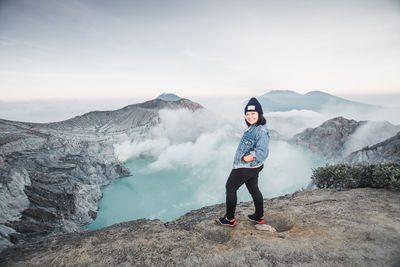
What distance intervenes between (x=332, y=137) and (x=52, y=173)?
231 ft

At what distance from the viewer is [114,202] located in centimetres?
2914

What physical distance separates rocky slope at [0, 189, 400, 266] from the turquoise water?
21.3 metres

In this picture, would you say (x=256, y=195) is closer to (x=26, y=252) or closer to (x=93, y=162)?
(x=26, y=252)

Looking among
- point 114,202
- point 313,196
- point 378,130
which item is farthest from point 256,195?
point 378,130

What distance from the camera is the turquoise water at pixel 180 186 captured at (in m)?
28.7

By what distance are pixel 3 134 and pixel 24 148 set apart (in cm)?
243

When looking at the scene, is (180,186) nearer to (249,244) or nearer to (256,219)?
(256,219)

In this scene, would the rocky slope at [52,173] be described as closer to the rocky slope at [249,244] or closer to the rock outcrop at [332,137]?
the rocky slope at [249,244]

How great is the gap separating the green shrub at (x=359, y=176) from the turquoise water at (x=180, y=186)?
968 inches

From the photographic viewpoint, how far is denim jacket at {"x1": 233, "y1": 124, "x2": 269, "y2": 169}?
12.5 ft

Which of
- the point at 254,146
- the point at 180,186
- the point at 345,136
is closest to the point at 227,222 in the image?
the point at 254,146

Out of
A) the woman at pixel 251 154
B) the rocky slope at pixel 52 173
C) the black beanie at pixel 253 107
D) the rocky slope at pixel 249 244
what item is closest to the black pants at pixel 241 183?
the woman at pixel 251 154

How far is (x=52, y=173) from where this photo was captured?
75.5 feet

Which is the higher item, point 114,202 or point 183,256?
point 183,256
